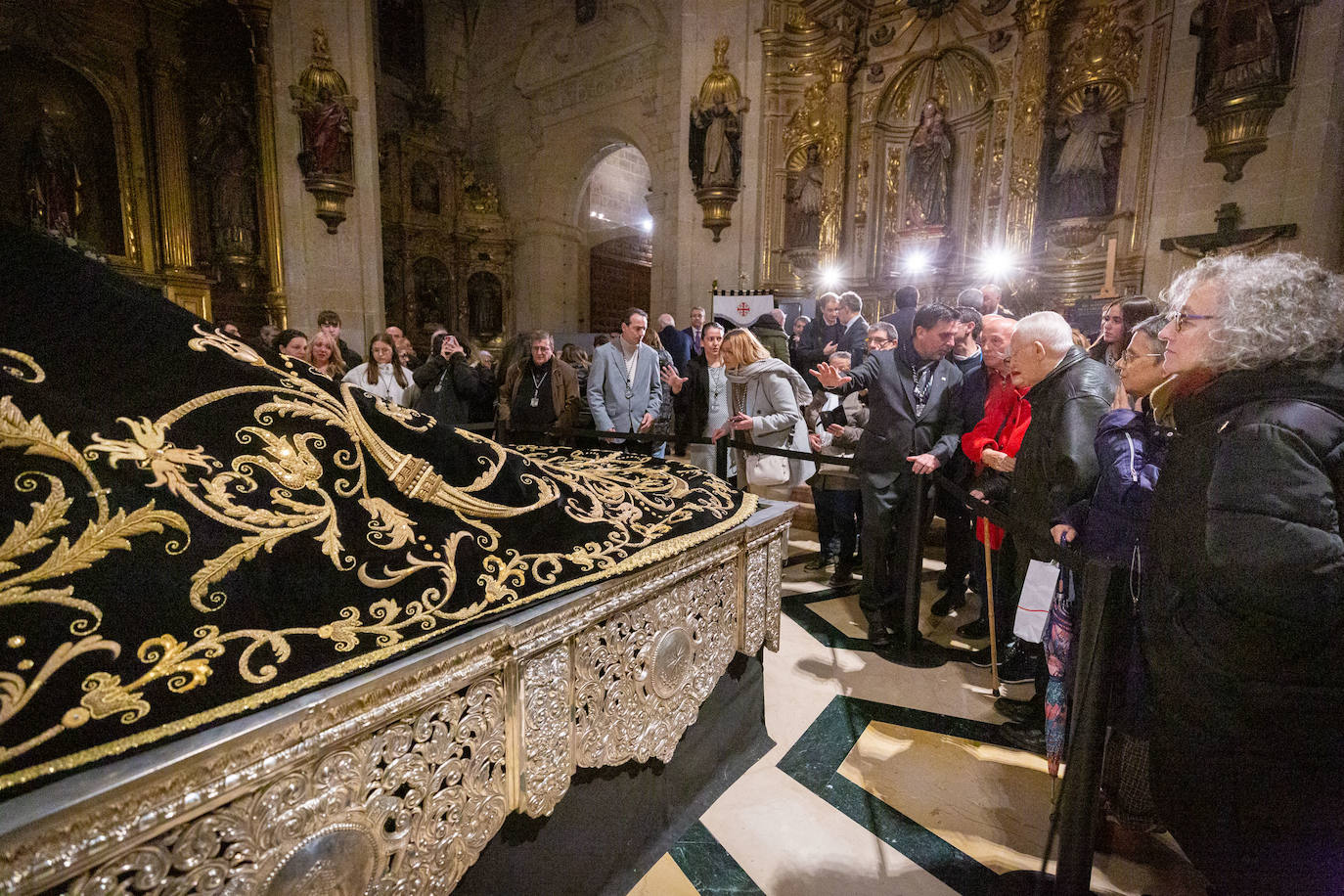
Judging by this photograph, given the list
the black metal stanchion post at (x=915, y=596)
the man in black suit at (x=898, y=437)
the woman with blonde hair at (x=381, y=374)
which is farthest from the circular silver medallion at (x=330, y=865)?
the woman with blonde hair at (x=381, y=374)

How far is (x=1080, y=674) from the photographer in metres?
1.23

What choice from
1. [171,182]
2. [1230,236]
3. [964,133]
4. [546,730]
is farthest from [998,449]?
[171,182]

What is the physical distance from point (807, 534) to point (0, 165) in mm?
11135

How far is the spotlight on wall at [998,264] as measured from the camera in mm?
7680

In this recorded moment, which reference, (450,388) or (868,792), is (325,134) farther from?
(868,792)

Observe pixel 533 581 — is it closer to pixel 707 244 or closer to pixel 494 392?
pixel 494 392

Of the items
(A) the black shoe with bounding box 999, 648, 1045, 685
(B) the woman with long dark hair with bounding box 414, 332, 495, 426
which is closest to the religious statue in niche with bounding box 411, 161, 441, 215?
(B) the woman with long dark hair with bounding box 414, 332, 495, 426

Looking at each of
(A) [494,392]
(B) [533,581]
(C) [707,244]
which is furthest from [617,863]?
(C) [707,244]

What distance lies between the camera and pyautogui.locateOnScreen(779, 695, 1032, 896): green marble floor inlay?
5.25ft

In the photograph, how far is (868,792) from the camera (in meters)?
1.90

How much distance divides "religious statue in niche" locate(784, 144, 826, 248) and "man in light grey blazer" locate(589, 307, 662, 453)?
5.73m

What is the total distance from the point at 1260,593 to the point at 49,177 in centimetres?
1205

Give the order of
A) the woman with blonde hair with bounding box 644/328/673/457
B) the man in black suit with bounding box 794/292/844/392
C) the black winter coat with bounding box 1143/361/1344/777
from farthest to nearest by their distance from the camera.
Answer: the man in black suit with bounding box 794/292/844/392
the woman with blonde hair with bounding box 644/328/673/457
the black winter coat with bounding box 1143/361/1344/777

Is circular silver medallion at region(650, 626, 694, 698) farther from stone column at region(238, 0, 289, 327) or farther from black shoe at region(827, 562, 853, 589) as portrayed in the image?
stone column at region(238, 0, 289, 327)
